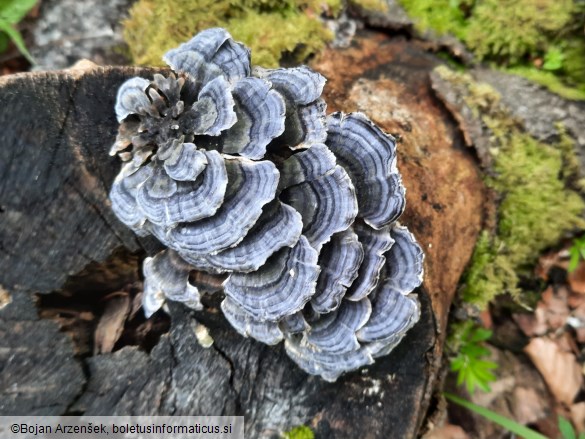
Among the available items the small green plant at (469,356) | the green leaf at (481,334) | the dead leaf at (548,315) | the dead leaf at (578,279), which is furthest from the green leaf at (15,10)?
the dead leaf at (578,279)

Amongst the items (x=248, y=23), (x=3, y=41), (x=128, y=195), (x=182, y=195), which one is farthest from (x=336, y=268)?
(x=3, y=41)

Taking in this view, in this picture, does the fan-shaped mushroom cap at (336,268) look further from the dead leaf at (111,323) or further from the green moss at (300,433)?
the dead leaf at (111,323)

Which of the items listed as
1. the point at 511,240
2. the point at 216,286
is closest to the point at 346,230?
the point at 216,286

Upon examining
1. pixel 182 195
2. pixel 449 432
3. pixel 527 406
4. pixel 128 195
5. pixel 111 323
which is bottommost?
pixel 449 432

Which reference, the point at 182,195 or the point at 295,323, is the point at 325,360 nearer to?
the point at 295,323

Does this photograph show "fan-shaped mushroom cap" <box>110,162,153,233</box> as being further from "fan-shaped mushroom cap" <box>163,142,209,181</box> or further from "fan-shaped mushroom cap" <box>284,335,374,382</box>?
"fan-shaped mushroom cap" <box>284,335,374,382</box>
